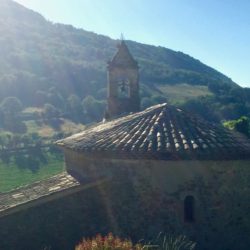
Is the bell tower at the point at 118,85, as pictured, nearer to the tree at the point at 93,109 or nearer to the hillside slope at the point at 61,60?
the tree at the point at 93,109

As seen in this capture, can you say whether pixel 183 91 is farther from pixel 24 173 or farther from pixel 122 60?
pixel 122 60

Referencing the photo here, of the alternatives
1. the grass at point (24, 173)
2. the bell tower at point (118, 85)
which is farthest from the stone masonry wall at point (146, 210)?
the grass at point (24, 173)

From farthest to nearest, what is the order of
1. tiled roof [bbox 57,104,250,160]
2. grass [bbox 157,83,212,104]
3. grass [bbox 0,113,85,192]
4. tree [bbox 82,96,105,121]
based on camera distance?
grass [bbox 157,83,212,104] < tree [bbox 82,96,105,121] < grass [bbox 0,113,85,192] < tiled roof [bbox 57,104,250,160]

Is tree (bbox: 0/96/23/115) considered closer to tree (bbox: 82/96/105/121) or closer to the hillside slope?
the hillside slope

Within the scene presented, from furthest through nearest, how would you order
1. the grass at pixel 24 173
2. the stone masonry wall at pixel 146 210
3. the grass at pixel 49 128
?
the grass at pixel 49 128 < the grass at pixel 24 173 < the stone masonry wall at pixel 146 210

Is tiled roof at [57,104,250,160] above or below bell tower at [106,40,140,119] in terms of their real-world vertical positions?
below

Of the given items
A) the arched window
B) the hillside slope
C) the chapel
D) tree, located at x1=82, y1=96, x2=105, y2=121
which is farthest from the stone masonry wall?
the hillside slope

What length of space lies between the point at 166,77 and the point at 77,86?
20.8 m

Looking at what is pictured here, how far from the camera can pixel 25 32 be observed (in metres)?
110

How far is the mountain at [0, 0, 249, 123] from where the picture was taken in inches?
2798

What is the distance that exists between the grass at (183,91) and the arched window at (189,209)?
5933 cm

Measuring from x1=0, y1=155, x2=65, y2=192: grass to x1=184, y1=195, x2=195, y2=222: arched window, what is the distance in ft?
60.4

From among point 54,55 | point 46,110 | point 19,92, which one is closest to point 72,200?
point 46,110

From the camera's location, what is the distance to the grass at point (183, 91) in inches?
2829
